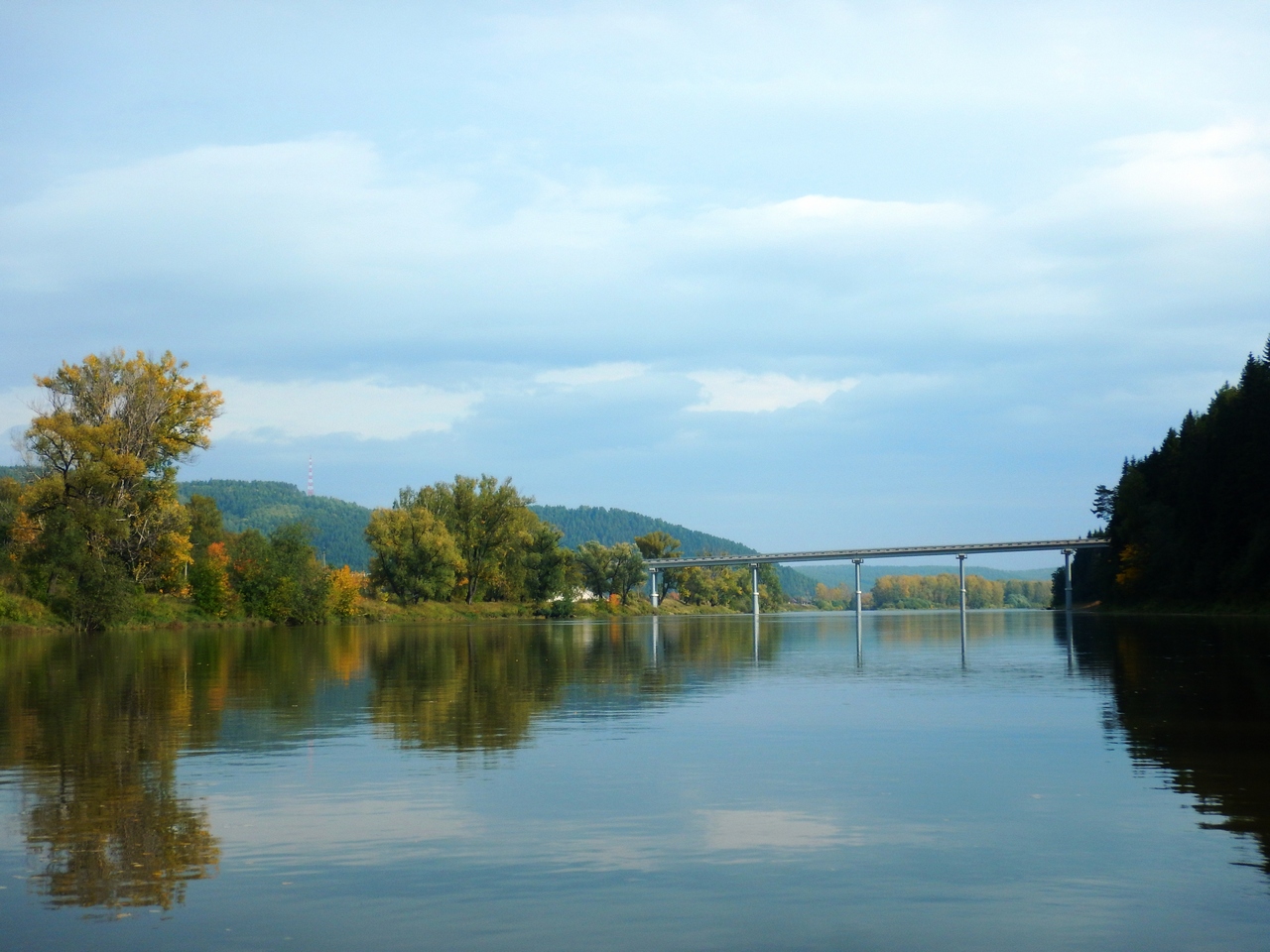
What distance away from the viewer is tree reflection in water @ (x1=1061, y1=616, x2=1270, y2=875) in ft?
40.3

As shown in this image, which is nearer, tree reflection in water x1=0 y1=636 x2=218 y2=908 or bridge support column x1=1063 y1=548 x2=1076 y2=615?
tree reflection in water x1=0 y1=636 x2=218 y2=908

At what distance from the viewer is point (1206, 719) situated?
771 inches

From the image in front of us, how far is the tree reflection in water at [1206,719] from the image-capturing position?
12297 mm

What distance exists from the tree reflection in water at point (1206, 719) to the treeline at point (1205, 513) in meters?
41.6

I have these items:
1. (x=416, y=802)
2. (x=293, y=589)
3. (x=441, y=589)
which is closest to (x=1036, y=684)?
(x=416, y=802)

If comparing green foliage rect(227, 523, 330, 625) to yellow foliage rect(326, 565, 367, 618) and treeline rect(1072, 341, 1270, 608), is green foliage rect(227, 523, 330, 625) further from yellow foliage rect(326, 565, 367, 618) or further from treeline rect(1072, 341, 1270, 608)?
treeline rect(1072, 341, 1270, 608)

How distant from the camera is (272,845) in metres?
10.5

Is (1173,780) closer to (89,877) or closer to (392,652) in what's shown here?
(89,877)

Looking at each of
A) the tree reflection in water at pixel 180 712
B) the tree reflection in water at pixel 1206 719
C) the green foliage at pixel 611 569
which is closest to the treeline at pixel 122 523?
the tree reflection in water at pixel 180 712

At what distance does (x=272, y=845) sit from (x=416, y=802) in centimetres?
223

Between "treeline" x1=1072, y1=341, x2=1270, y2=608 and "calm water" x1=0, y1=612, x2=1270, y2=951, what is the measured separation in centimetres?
6171

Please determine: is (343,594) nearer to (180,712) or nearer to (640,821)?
(180,712)

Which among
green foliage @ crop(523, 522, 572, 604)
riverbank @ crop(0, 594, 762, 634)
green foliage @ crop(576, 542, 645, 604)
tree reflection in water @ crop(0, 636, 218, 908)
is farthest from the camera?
green foliage @ crop(576, 542, 645, 604)

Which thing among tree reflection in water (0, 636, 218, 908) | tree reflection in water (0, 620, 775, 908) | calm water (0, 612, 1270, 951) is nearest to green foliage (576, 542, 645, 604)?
tree reflection in water (0, 620, 775, 908)
